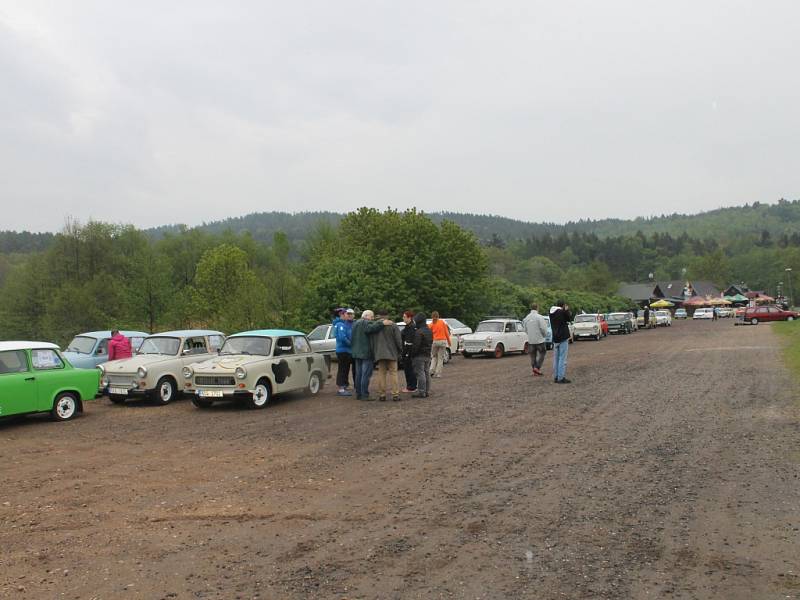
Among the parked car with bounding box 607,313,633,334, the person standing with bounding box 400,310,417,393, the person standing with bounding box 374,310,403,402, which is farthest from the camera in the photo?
the parked car with bounding box 607,313,633,334

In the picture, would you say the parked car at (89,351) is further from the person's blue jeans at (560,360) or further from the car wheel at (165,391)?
the person's blue jeans at (560,360)

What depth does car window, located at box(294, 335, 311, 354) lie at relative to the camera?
15.3 metres

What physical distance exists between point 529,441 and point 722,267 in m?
165

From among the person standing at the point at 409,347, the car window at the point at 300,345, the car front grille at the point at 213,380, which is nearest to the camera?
the car front grille at the point at 213,380

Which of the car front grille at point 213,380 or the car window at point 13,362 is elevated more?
the car window at point 13,362

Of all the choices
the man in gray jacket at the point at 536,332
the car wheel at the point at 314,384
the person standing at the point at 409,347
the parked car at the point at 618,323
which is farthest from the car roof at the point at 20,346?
the parked car at the point at 618,323

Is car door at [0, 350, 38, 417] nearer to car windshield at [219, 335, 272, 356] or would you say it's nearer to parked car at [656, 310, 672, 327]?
car windshield at [219, 335, 272, 356]

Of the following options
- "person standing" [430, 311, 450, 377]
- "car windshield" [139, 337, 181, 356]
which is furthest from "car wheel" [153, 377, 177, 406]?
"person standing" [430, 311, 450, 377]

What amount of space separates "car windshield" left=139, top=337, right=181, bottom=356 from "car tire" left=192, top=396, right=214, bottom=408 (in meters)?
1.89

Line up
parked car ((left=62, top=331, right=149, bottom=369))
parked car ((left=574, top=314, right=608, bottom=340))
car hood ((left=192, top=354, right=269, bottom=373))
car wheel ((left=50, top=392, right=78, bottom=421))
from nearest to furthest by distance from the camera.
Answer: car wheel ((left=50, top=392, right=78, bottom=421))
car hood ((left=192, top=354, right=269, bottom=373))
parked car ((left=62, top=331, right=149, bottom=369))
parked car ((left=574, top=314, right=608, bottom=340))

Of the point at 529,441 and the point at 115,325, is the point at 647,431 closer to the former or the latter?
the point at 529,441

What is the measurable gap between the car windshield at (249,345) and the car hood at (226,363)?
21cm

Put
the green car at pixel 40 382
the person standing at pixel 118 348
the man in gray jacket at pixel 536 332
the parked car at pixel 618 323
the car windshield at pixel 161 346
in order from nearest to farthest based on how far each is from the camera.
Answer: the green car at pixel 40 382 < the car windshield at pixel 161 346 < the person standing at pixel 118 348 < the man in gray jacket at pixel 536 332 < the parked car at pixel 618 323

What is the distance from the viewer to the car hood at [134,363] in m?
14.7
